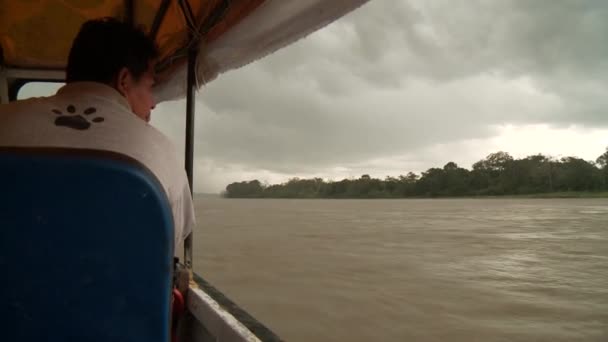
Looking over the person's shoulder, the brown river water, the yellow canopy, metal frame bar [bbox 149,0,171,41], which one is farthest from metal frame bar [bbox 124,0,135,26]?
the brown river water

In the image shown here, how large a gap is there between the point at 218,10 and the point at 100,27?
0.89 m

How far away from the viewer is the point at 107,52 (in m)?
0.85

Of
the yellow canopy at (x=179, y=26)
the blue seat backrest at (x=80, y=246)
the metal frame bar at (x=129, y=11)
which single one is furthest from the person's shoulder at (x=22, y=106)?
the metal frame bar at (x=129, y=11)

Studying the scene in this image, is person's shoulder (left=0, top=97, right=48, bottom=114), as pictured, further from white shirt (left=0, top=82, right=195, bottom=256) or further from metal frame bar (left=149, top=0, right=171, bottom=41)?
metal frame bar (left=149, top=0, right=171, bottom=41)

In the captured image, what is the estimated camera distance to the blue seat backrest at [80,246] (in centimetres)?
53

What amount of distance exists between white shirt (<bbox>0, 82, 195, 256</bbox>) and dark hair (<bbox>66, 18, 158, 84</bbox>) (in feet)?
0.26

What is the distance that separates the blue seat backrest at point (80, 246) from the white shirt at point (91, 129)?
1.4 inches

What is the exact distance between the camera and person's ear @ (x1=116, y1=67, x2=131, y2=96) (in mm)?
830

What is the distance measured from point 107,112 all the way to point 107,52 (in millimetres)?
271

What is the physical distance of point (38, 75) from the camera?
254cm

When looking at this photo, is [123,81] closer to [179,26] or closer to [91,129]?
[91,129]

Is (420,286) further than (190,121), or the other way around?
(420,286)

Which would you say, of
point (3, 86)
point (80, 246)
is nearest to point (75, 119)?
point (80, 246)

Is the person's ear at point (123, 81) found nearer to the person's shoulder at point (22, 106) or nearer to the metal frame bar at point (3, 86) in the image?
the person's shoulder at point (22, 106)
